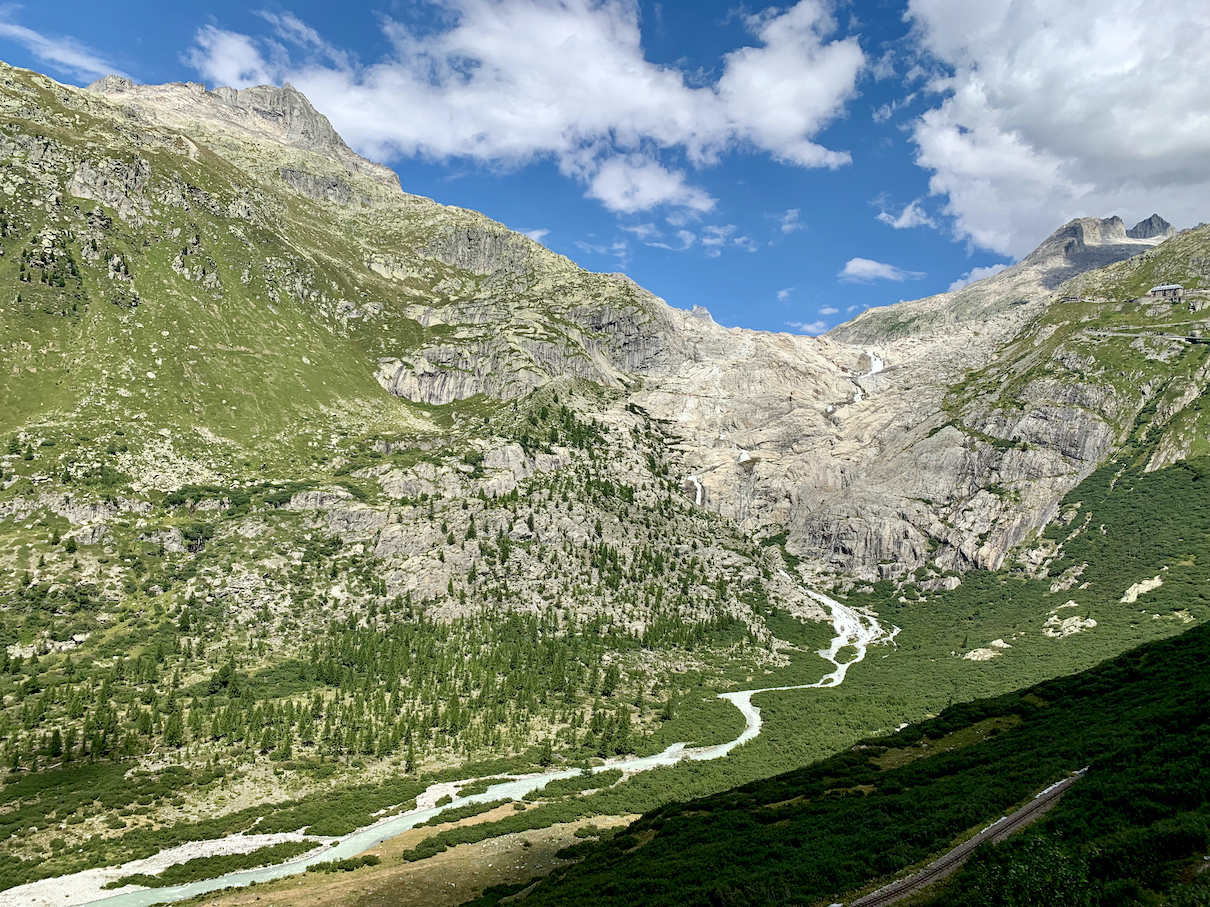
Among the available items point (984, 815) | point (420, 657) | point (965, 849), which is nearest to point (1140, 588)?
point (984, 815)

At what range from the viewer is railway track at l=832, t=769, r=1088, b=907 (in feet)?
84.3

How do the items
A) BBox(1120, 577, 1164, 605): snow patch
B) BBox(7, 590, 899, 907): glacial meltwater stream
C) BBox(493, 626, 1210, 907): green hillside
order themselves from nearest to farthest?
BBox(493, 626, 1210, 907): green hillside
BBox(7, 590, 899, 907): glacial meltwater stream
BBox(1120, 577, 1164, 605): snow patch

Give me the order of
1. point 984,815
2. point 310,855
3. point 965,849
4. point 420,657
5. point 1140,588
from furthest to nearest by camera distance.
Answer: point 1140,588 < point 420,657 < point 310,855 < point 984,815 < point 965,849

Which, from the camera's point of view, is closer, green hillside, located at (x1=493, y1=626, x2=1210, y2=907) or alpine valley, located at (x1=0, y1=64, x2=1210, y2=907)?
green hillside, located at (x1=493, y1=626, x2=1210, y2=907)

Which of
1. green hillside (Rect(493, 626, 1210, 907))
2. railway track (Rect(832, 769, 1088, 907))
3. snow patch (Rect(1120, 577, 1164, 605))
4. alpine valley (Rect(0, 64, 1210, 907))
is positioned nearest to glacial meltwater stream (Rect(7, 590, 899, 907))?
alpine valley (Rect(0, 64, 1210, 907))

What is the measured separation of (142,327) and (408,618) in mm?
128083

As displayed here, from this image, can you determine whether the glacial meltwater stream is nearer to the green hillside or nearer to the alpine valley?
the alpine valley

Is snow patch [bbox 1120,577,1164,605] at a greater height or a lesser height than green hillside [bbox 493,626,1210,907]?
lesser

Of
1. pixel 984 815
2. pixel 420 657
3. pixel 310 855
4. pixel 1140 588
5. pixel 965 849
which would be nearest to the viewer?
pixel 965 849

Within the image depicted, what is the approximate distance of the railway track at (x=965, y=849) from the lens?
25.7 metres

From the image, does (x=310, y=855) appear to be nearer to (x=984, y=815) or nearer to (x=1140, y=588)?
(x=984, y=815)

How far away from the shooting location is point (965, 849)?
91.7ft

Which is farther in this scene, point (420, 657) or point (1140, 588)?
point (1140, 588)

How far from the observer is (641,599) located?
559 ft
